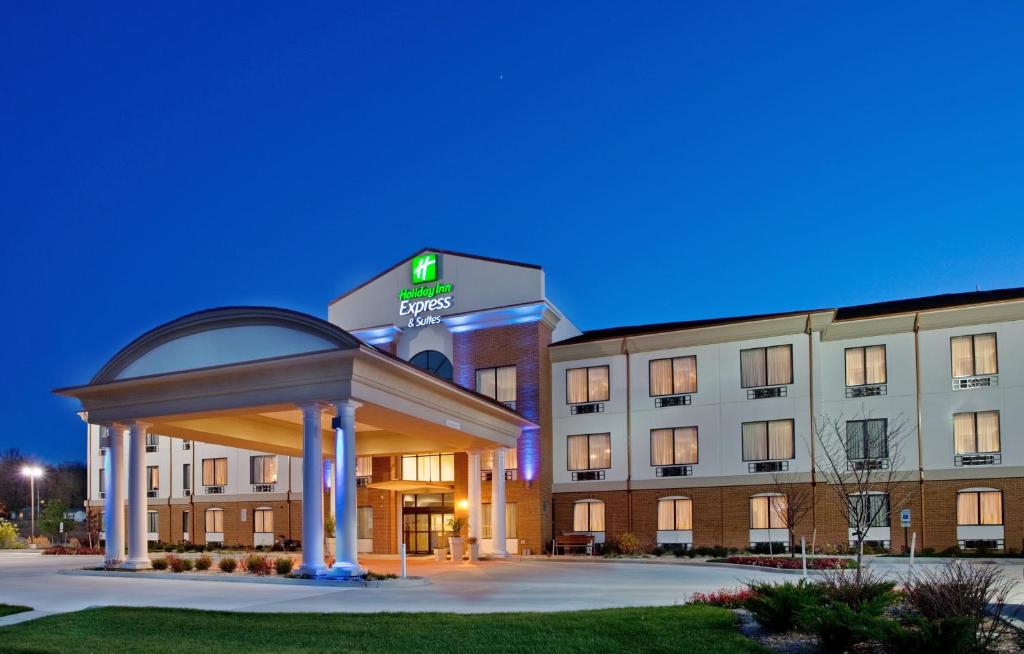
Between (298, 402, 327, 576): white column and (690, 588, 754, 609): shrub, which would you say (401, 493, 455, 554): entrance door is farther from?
(690, 588, 754, 609): shrub

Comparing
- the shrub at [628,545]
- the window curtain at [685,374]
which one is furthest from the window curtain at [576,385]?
the shrub at [628,545]

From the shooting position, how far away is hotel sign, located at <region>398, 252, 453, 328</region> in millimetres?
39500

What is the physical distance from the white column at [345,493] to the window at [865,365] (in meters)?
20.7

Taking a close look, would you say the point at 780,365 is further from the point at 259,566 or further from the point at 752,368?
the point at 259,566

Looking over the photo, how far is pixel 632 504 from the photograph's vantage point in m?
36.9

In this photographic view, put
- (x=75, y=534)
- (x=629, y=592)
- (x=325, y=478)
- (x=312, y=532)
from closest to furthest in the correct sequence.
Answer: (x=629, y=592), (x=312, y=532), (x=325, y=478), (x=75, y=534)

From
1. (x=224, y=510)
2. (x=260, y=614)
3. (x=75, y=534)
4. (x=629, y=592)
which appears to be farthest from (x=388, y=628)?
(x=75, y=534)

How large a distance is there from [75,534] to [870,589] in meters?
57.5

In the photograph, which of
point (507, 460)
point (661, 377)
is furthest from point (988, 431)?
point (507, 460)

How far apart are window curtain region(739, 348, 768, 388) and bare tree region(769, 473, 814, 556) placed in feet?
12.2

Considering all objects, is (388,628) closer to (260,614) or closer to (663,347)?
(260,614)

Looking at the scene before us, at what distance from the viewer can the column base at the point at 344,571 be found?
22.4 meters

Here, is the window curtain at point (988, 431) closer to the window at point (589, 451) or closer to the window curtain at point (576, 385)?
the window at point (589, 451)

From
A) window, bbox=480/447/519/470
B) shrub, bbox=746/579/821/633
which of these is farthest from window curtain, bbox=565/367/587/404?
shrub, bbox=746/579/821/633
